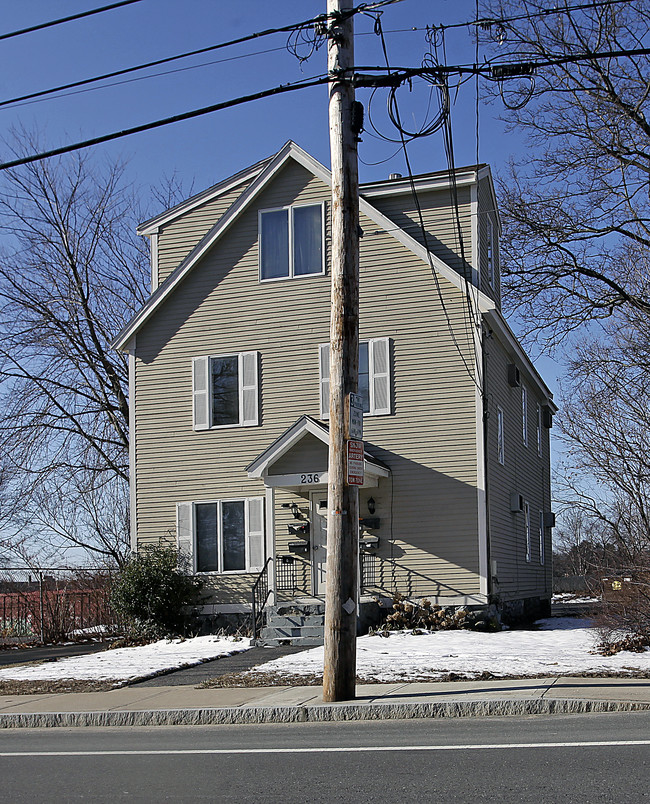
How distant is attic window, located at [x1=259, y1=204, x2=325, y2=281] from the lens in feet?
70.3

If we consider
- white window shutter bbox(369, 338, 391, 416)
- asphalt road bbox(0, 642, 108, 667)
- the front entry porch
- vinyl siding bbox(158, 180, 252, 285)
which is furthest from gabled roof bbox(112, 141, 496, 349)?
asphalt road bbox(0, 642, 108, 667)

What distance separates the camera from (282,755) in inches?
308

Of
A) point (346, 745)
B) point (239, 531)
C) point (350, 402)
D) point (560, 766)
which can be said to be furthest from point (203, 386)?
point (560, 766)

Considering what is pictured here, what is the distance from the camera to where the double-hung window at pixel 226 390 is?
21.5 metres

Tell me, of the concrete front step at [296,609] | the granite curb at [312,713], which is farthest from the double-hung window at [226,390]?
the granite curb at [312,713]

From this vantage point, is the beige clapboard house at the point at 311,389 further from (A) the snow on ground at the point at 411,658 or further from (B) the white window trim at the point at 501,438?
(A) the snow on ground at the point at 411,658

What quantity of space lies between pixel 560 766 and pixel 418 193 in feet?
54.4

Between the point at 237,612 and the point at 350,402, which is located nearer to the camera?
the point at 350,402

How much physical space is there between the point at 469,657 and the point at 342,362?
18.6ft

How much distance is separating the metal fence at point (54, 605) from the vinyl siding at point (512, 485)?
896cm

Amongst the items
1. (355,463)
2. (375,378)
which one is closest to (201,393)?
(375,378)

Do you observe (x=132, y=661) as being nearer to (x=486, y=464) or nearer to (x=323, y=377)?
(x=323, y=377)

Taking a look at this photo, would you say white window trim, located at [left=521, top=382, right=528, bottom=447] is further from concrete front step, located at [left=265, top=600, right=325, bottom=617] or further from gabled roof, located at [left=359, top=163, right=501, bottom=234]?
concrete front step, located at [left=265, top=600, right=325, bottom=617]

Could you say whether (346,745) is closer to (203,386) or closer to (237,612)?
(237,612)
